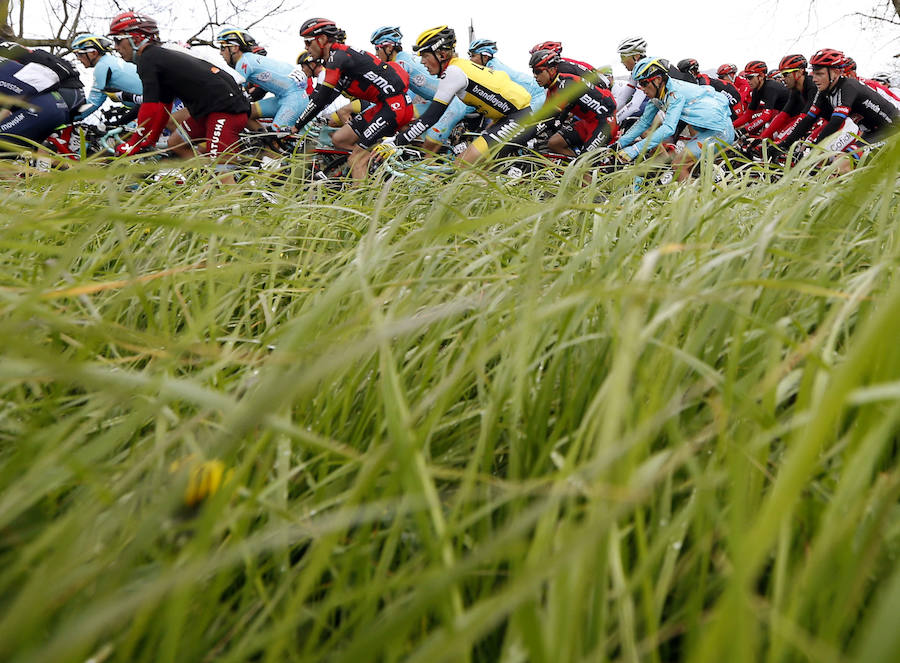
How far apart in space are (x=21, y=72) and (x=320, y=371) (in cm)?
698

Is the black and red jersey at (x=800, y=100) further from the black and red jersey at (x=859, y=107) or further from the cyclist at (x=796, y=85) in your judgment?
the black and red jersey at (x=859, y=107)

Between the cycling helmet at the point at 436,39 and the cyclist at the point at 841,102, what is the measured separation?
12.7 ft

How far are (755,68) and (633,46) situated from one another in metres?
2.63

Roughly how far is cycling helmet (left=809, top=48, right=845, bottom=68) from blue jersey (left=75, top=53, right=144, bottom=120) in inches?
338

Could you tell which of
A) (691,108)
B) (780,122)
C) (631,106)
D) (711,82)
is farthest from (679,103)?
(711,82)

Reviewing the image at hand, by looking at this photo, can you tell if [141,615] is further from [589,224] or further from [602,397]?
[589,224]

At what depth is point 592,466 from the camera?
0.41 meters

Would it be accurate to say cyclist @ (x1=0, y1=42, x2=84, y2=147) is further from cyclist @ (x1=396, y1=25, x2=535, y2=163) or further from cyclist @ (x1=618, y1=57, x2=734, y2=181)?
cyclist @ (x1=618, y1=57, x2=734, y2=181)

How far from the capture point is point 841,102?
23.6ft

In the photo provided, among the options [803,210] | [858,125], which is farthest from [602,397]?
[858,125]

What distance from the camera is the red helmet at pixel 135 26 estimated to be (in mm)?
7070

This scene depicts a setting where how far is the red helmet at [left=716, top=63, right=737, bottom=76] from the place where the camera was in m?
13.8

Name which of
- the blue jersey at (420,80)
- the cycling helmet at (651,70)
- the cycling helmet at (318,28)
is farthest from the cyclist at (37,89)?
the cycling helmet at (651,70)

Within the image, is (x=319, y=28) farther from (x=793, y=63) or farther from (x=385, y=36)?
(x=793, y=63)
